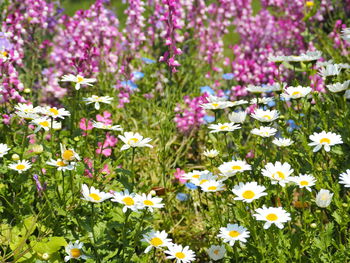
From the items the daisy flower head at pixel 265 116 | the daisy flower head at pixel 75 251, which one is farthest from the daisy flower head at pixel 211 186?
the daisy flower head at pixel 75 251

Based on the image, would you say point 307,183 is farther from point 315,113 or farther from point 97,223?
point 315,113

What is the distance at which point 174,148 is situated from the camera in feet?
11.8

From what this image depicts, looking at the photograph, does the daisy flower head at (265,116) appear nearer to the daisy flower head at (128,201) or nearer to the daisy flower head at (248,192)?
the daisy flower head at (248,192)

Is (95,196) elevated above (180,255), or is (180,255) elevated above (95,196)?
(95,196)

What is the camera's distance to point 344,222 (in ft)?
6.49

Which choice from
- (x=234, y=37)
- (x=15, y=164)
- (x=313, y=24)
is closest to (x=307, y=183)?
(x=15, y=164)

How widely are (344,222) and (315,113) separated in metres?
2.04

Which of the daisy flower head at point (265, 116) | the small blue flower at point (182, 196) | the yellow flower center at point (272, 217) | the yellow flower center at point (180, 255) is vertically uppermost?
the daisy flower head at point (265, 116)

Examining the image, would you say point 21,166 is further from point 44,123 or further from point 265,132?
point 265,132

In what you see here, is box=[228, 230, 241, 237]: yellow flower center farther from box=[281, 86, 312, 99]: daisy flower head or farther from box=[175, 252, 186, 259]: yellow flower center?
box=[281, 86, 312, 99]: daisy flower head

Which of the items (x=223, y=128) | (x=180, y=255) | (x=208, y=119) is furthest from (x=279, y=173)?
(x=208, y=119)

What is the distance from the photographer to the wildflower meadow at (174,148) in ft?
6.60

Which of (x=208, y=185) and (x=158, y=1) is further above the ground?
(x=158, y=1)

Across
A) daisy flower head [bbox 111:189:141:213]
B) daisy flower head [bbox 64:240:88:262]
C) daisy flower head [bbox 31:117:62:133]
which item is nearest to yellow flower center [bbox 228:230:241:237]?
daisy flower head [bbox 111:189:141:213]
